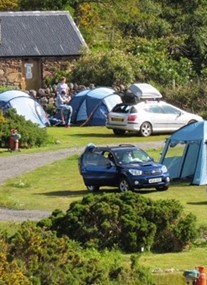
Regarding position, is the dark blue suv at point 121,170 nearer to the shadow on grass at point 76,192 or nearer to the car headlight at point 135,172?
the car headlight at point 135,172

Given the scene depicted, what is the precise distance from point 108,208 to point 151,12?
44.8m

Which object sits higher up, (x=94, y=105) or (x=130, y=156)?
(x=130, y=156)

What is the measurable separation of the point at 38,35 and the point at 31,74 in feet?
6.68

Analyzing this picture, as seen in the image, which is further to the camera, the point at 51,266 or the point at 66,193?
the point at 66,193

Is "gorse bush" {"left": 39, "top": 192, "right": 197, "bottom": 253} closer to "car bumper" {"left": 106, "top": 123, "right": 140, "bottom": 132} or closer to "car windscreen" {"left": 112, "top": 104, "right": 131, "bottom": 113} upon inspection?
"car bumper" {"left": 106, "top": 123, "right": 140, "bottom": 132}

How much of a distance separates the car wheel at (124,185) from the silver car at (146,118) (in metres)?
13.8

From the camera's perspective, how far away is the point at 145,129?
44.8m

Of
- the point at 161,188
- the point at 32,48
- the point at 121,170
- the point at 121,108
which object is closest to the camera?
the point at 121,170

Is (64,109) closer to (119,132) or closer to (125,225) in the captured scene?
(119,132)

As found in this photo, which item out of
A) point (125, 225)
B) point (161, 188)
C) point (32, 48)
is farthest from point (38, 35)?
point (125, 225)

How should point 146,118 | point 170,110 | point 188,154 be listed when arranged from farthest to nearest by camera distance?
1. point 170,110
2. point 146,118
3. point 188,154

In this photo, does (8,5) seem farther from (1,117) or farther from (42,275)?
(42,275)

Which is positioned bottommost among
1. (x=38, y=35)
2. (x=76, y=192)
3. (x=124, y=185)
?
(x=38, y=35)

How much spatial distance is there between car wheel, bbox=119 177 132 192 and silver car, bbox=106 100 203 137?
542 inches
